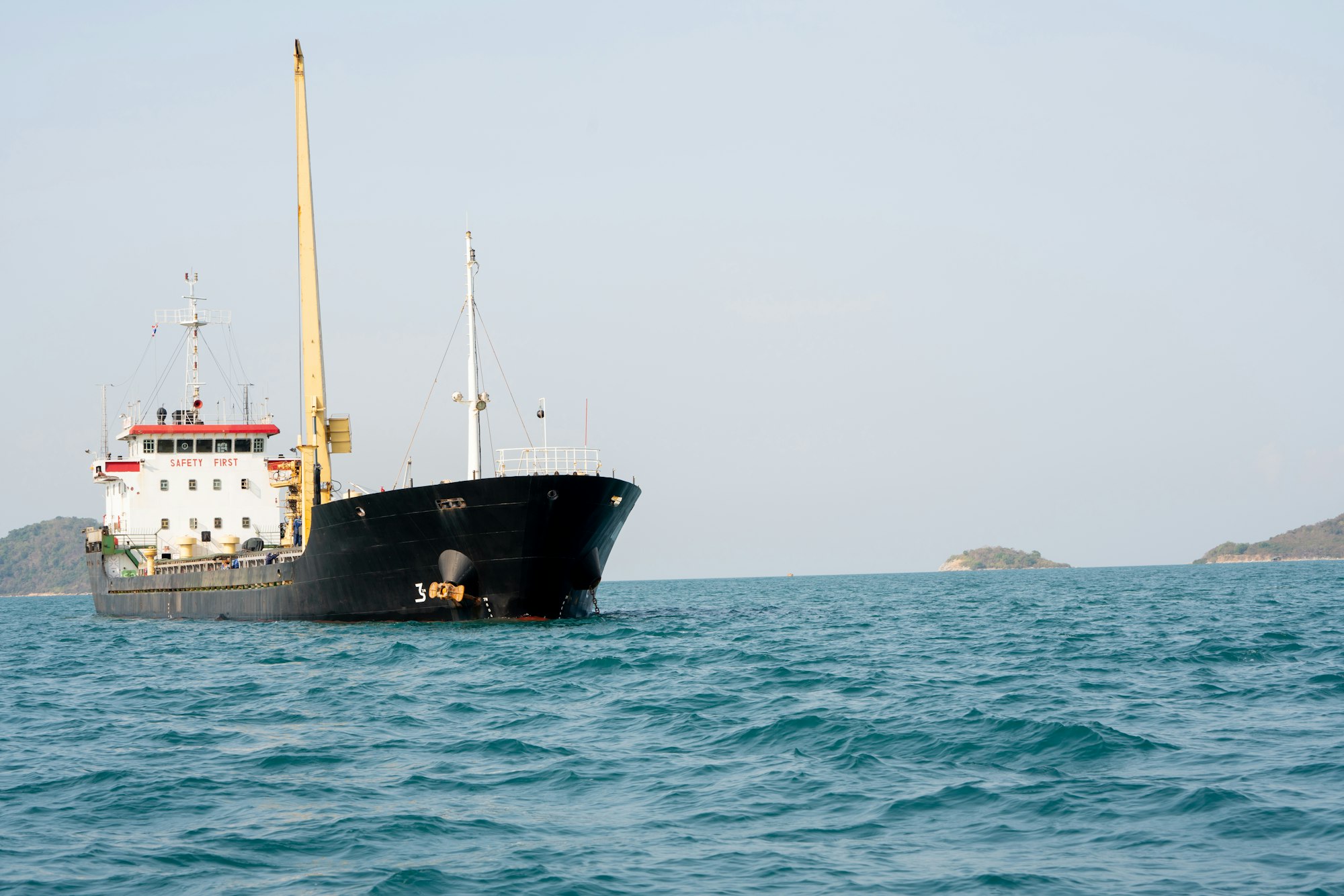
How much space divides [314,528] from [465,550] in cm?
561

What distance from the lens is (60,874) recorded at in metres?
8.28

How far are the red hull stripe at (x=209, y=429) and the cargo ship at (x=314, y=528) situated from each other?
61mm

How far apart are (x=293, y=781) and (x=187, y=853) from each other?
2.36 metres

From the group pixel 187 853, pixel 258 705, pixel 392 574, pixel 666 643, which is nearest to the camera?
pixel 187 853

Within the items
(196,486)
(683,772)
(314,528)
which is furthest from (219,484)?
(683,772)

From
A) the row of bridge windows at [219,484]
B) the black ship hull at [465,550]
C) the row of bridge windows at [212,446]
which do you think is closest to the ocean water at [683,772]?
the black ship hull at [465,550]

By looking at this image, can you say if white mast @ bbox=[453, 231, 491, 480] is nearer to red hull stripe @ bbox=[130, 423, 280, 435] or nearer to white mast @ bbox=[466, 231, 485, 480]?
white mast @ bbox=[466, 231, 485, 480]

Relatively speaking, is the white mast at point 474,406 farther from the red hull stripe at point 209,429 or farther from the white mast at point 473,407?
the red hull stripe at point 209,429

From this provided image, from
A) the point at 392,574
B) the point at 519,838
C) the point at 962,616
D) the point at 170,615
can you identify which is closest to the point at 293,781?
the point at 519,838

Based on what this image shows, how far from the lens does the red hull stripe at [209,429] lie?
4394 cm

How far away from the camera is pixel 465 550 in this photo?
27.8 metres

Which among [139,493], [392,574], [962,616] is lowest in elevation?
[962,616]

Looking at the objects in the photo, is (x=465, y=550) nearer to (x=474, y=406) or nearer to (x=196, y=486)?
(x=474, y=406)

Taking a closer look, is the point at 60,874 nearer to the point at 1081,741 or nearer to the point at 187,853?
the point at 187,853
